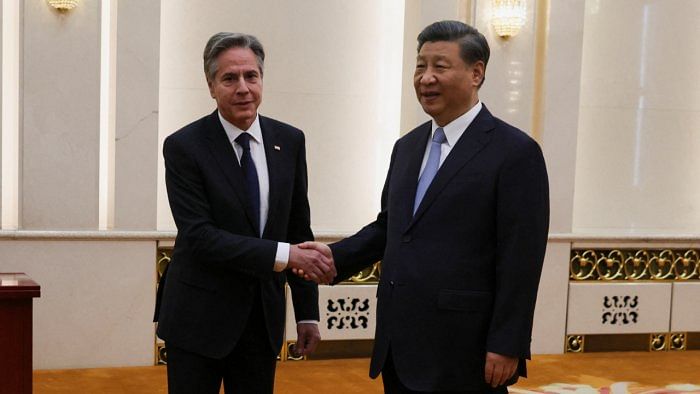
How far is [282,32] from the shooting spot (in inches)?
248

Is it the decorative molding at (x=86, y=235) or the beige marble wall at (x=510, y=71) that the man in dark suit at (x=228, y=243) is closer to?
the decorative molding at (x=86, y=235)

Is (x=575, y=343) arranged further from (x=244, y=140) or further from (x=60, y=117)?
(x=244, y=140)

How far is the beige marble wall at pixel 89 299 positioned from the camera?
533 centimetres

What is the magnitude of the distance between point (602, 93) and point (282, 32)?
8.59 feet

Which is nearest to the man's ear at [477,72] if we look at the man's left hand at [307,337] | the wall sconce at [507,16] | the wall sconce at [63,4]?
the man's left hand at [307,337]

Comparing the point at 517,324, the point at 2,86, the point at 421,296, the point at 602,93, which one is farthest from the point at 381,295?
the point at 602,93

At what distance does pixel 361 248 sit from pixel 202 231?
24.7 inches

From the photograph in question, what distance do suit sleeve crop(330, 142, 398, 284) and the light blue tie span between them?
0.34 meters

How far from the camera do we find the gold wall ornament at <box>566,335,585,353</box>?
6.30 meters

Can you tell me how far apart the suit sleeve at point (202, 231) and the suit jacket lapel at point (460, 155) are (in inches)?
19.1

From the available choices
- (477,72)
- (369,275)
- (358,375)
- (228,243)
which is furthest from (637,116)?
(228,243)

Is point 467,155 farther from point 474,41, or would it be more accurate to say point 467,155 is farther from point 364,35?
point 364,35

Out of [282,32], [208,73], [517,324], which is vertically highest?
[282,32]

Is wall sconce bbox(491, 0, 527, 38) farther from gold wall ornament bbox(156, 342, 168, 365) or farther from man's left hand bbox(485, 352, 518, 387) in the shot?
man's left hand bbox(485, 352, 518, 387)
